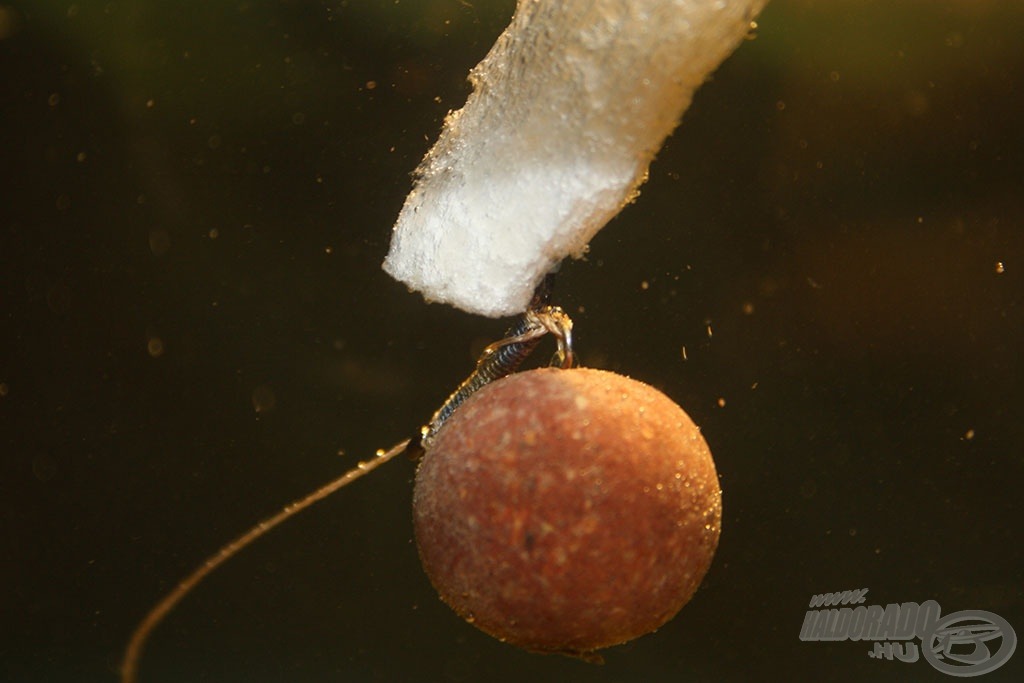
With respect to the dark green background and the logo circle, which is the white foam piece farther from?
the logo circle

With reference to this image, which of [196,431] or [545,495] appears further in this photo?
[196,431]

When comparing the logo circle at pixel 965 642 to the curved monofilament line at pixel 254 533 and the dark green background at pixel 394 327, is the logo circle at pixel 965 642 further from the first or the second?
the curved monofilament line at pixel 254 533

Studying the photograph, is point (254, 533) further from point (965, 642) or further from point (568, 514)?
point (965, 642)

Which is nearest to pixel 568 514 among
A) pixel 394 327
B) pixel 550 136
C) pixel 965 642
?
pixel 550 136

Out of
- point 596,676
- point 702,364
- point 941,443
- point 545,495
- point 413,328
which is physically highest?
point 545,495

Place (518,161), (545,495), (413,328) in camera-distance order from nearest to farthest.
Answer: (545,495)
(518,161)
(413,328)

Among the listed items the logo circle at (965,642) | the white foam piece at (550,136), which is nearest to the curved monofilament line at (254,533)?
the white foam piece at (550,136)

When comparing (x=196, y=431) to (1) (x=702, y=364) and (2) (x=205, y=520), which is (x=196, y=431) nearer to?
(2) (x=205, y=520)

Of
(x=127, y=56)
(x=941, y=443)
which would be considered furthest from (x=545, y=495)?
(x=941, y=443)
